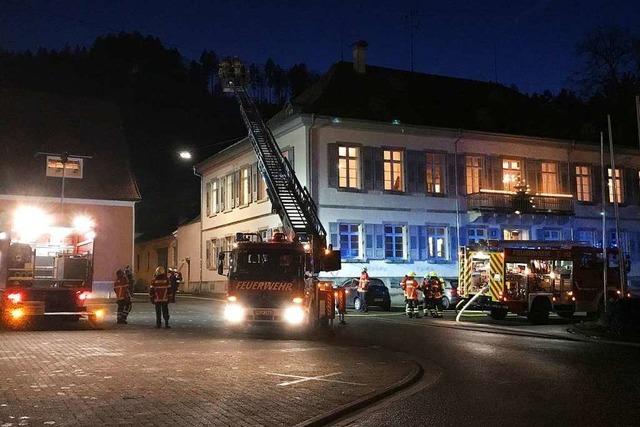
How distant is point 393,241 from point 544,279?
511 inches

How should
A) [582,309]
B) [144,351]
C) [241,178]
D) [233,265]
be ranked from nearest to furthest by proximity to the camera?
[144,351], [233,265], [582,309], [241,178]

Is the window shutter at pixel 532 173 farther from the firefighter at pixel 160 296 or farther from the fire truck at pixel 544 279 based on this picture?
the firefighter at pixel 160 296

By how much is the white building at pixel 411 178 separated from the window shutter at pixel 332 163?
0.05 meters

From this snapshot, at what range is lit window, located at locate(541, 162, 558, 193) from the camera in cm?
4047

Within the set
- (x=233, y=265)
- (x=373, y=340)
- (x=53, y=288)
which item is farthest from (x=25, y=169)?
(x=373, y=340)

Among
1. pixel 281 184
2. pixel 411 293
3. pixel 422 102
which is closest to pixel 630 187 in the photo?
pixel 422 102

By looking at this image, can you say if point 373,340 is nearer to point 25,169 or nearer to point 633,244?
point 25,169

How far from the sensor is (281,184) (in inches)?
1252

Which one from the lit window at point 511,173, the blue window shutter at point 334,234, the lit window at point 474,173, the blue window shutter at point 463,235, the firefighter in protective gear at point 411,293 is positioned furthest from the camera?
the lit window at point 511,173

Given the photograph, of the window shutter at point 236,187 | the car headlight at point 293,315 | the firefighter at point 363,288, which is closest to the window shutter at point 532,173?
the firefighter at point 363,288

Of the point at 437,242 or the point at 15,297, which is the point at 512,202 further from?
the point at 15,297

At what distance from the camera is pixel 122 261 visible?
121ft

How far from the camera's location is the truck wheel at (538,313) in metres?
23.1

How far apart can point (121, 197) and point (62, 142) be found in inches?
165
